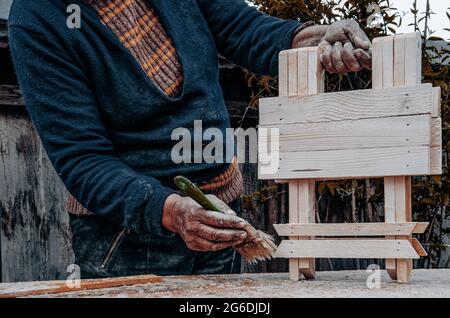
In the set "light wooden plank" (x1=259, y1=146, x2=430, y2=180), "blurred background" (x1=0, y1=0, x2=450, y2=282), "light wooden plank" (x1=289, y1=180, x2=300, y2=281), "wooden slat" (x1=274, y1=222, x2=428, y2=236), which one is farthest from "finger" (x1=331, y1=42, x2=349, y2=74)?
"blurred background" (x1=0, y1=0, x2=450, y2=282)

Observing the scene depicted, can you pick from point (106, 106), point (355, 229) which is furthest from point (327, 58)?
point (106, 106)

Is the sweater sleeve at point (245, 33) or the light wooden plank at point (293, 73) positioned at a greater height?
the sweater sleeve at point (245, 33)

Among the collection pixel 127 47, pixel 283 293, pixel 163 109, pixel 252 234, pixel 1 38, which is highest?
pixel 1 38

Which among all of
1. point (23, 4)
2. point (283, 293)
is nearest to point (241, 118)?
point (23, 4)

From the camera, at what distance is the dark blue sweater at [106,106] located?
237 centimetres

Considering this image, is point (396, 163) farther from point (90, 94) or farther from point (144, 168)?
point (90, 94)

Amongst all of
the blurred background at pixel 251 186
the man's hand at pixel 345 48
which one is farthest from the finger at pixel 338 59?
the blurred background at pixel 251 186

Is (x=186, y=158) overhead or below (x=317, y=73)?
below

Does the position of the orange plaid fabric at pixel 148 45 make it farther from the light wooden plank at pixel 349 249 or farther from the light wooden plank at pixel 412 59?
the light wooden plank at pixel 412 59

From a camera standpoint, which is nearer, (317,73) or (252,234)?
(252,234)

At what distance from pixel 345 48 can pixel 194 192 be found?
67cm

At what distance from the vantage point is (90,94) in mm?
2506

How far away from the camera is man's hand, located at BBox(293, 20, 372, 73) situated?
7.47 ft

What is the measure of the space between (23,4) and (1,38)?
1.57 metres
